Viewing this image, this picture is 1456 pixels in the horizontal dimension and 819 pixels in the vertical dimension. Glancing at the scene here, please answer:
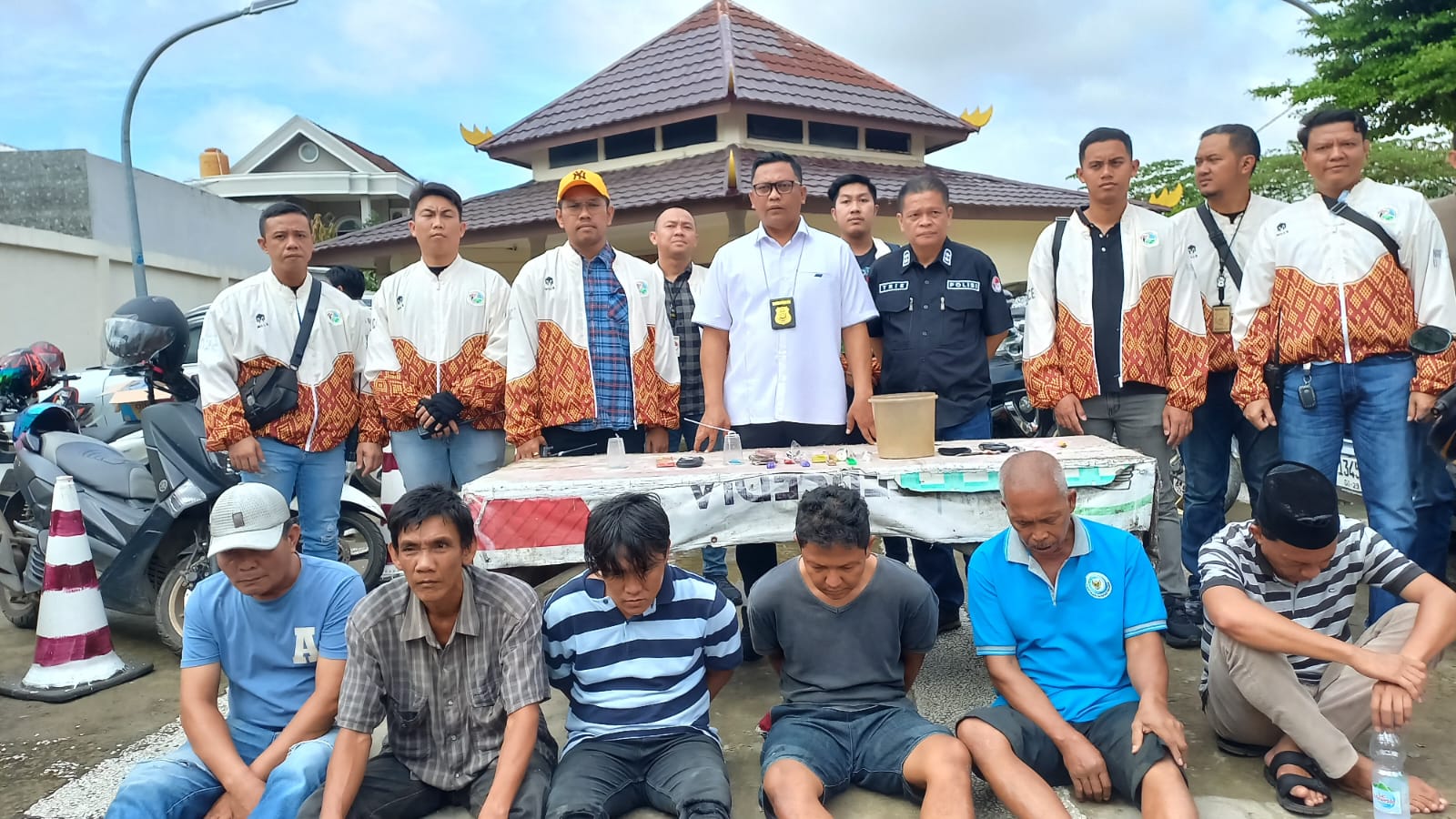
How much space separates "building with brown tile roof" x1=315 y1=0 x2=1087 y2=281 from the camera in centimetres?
1232

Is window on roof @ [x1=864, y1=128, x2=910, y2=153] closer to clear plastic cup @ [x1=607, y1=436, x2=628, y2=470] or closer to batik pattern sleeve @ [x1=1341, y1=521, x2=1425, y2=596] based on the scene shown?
clear plastic cup @ [x1=607, y1=436, x2=628, y2=470]

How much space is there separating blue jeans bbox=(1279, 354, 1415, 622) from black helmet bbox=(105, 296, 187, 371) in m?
4.66

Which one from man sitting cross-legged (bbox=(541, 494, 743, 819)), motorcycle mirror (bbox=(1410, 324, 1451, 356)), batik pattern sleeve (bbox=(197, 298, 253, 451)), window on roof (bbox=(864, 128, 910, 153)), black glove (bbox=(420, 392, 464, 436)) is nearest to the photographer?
man sitting cross-legged (bbox=(541, 494, 743, 819))

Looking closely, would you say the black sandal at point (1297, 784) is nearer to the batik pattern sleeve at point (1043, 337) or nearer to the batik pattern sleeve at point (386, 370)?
the batik pattern sleeve at point (1043, 337)

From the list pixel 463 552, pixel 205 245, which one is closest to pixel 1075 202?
pixel 463 552

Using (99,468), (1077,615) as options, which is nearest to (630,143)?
(99,468)

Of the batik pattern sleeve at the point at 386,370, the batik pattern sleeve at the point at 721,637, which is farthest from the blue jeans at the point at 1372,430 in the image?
the batik pattern sleeve at the point at 386,370

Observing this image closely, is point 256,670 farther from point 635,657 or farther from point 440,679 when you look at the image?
point 635,657

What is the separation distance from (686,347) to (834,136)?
1014 cm

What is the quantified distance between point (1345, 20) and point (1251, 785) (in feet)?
47.8

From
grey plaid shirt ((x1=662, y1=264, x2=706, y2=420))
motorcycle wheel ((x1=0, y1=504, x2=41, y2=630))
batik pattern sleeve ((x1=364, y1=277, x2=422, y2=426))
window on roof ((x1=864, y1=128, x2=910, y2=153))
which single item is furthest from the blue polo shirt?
window on roof ((x1=864, y1=128, x2=910, y2=153))

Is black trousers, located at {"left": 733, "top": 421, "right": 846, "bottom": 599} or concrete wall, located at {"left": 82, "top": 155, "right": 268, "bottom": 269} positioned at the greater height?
concrete wall, located at {"left": 82, "top": 155, "right": 268, "bottom": 269}

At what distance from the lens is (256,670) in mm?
2629

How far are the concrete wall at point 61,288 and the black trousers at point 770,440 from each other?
9842mm
